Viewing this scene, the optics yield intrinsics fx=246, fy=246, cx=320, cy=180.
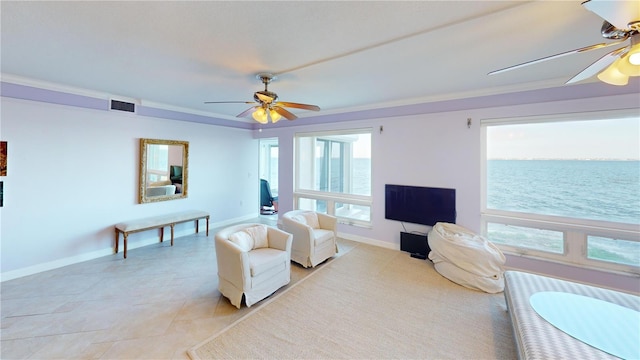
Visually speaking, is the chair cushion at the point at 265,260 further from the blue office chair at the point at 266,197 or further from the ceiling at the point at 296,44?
the blue office chair at the point at 266,197

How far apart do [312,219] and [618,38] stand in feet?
11.5

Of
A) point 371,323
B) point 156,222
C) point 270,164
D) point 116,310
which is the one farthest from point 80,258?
point 270,164

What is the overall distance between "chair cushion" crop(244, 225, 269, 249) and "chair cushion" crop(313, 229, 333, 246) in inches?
27.9

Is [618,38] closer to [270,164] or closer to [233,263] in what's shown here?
[233,263]

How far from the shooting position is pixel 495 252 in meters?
3.05

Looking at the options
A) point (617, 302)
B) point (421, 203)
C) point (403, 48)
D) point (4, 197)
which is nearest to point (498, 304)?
point (617, 302)

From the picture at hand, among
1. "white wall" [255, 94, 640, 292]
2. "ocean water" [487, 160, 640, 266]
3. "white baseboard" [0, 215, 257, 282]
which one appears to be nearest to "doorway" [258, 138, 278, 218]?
"white baseboard" [0, 215, 257, 282]

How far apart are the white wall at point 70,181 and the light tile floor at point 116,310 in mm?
355

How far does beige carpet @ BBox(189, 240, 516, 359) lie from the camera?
6.50 ft

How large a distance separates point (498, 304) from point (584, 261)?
4.65 feet

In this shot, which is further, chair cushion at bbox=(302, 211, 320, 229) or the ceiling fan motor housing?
chair cushion at bbox=(302, 211, 320, 229)

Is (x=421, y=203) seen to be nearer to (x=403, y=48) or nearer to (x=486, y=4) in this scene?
(x=403, y=48)

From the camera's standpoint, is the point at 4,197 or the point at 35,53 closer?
the point at 35,53

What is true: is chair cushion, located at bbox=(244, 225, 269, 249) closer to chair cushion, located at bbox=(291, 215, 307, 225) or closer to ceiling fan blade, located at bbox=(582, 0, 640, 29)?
chair cushion, located at bbox=(291, 215, 307, 225)
